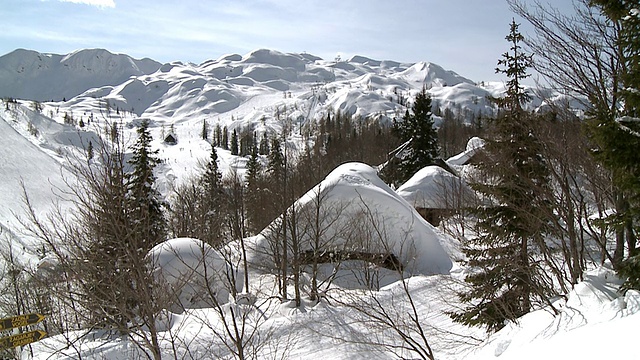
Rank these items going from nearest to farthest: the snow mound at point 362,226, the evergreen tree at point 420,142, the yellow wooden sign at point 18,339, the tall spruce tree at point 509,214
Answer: the yellow wooden sign at point 18,339, the tall spruce tree at point 509,214, the snow mound at point 362,226, the evergreen tree at point 420,142

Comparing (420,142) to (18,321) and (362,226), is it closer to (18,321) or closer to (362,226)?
(362,226)

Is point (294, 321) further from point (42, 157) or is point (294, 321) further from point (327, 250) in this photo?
point (42, 157)

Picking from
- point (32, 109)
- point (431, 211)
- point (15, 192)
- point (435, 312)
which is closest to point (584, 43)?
point (435, 312)

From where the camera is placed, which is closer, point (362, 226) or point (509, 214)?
point (509, 214)

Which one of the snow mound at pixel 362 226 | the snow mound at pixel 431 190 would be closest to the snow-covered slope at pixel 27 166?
the snow mound at pixel 362 226

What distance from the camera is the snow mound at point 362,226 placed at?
1836 cm

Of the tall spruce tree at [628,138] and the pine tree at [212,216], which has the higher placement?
the tall spruce tree at [628,138]

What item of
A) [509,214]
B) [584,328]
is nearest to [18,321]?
[584,328]

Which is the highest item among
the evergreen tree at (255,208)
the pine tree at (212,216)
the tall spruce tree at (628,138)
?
the tall spruce tree at (628,138)

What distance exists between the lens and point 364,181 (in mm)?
21703

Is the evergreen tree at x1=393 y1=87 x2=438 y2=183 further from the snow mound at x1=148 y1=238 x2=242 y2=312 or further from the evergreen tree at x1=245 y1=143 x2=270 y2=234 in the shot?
the snow mound at x1=148 y1=238 x2=242 y2=312

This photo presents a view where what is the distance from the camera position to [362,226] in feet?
59.2

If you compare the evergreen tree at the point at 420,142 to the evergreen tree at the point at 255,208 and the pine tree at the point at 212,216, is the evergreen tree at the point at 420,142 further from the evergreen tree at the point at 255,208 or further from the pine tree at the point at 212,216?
the pine tree at the point at 212,216

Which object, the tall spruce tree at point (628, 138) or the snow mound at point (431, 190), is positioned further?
the snow mound at point (431, 190)
